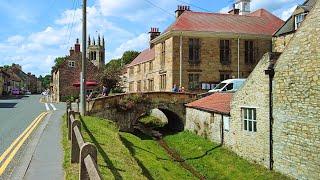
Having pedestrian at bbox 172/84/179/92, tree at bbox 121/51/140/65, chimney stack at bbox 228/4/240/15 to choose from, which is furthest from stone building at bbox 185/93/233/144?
tree at bbox 121/51/140/65

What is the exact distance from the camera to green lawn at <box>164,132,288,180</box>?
66.8 feet

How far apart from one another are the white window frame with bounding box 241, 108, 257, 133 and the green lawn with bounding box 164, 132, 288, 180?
1.78m

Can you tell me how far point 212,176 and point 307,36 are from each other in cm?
825

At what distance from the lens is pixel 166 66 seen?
142 ft

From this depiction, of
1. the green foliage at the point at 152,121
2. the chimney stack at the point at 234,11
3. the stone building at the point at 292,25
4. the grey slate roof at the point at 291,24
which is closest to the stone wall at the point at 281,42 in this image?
the stone building at the point at 292,25

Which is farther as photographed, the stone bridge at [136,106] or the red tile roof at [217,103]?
the stone bridge at [136,106]

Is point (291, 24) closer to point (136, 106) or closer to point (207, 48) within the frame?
point (207, 48)

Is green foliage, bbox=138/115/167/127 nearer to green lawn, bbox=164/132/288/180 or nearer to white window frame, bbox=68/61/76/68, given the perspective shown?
green lawn, bbox=164/132/288/180

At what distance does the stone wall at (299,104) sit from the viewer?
16.9 meters

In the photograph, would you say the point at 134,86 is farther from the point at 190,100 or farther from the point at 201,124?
the point at 201,124

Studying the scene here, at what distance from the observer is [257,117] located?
2170 cm

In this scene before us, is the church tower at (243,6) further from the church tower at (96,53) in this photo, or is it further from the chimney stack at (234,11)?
the church tower at (96,53)

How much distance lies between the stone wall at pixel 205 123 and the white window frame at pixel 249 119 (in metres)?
2.41

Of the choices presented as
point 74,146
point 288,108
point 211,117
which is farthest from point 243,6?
point 74,146
